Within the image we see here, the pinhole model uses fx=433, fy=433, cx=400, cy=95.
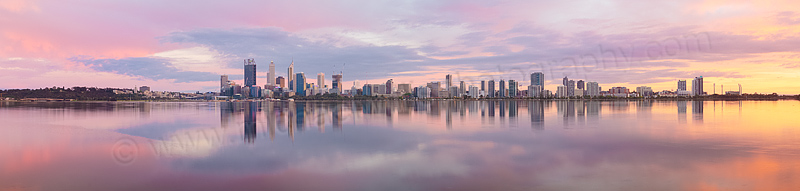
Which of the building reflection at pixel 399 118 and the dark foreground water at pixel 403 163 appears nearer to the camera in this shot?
the dark foreground water at pixel 403 163

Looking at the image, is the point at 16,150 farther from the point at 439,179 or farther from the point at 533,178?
the point at 533,178

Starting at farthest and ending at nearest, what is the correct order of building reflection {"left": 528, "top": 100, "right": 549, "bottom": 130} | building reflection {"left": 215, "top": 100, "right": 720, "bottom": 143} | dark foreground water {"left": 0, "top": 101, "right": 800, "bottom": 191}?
building reflection {"left": 528, "top": 100, "right": 549, "bottom": 130}, building reflection {"left": 215, "top": 100, "right": 720, "bottom": 143}, dark foreground water {"left": 0, "top": 101, "right": 800, "bottom": 191}

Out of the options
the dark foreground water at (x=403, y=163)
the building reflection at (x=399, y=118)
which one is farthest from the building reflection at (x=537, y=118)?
the dark foreground water at (x=403, y=163)

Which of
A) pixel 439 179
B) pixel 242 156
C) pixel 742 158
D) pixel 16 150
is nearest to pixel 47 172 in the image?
pixel 242 156

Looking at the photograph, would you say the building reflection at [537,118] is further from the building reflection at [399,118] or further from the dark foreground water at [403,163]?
the dark foreground water at [403,163]

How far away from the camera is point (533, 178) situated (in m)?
13.9

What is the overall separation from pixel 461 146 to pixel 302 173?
9.25 m

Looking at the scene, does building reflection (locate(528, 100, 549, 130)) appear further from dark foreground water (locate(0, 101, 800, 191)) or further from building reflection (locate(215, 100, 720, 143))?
dark foreground water (locate(0, 101, 800, 191))

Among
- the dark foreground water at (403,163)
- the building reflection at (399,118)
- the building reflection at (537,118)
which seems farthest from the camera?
the building reflection at (537,118)

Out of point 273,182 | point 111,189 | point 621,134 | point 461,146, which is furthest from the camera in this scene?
point 621,134

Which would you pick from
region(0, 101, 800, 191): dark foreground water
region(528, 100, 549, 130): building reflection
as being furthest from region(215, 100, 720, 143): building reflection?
region(0, 101, 800, 191): dark foreground water

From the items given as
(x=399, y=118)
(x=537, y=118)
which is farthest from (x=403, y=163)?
(x=537, y=118)

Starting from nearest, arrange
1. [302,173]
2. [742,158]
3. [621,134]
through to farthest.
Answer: [302,173] < [742,158] < [621,134]

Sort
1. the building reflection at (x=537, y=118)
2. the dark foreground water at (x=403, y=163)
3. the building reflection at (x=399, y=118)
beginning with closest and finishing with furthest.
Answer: the dark foreground water at (x=403, y=163) → the building reflection at (x=399, y=118) → the building reflection at (x=537, y=118)
